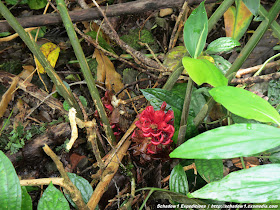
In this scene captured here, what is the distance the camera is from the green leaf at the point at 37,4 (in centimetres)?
131

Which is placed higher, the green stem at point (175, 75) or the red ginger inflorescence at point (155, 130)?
the green stem at point (175, 75)

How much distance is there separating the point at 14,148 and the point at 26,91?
28cm

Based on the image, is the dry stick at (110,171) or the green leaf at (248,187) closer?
the green leaf at (248,187)

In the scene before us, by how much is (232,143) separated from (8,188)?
59cm

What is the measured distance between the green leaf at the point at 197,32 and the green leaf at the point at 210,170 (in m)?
0.40

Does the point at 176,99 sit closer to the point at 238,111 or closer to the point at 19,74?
the point at 238,111

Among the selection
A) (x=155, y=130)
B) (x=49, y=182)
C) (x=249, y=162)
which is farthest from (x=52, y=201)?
(x=249, y=162)

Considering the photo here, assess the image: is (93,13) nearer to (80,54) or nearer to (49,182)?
(80,54)

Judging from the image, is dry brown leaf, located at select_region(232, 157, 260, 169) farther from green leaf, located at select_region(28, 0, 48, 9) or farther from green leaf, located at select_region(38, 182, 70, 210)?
green leaf, located at select_region(28, 0, 48, 9)

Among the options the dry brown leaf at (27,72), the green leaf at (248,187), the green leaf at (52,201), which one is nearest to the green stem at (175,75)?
the green leaf at (248,187)

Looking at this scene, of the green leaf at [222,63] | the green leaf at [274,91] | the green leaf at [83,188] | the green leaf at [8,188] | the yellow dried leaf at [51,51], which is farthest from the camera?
the yellow dried leaf at [51,51]

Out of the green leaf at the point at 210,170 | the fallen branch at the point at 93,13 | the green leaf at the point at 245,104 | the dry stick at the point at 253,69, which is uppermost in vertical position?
the fallen branch at the point at 93,13

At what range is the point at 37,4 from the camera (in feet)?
A: 4.32

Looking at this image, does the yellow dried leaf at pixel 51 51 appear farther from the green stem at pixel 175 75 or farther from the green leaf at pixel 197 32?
the green leaf at pixel 197 32
